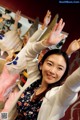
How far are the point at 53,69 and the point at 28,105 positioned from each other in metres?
0.20

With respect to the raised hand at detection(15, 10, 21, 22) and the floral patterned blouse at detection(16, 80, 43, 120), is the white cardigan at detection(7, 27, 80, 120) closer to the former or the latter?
the floral patterned blouse at detection(16, 80, 43, 120)

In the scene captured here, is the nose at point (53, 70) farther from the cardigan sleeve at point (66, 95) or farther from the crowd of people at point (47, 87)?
the cardigan sleeve at point (66, 95)

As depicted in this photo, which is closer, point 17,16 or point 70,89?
point 70,89

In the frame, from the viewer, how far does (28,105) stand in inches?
48.7

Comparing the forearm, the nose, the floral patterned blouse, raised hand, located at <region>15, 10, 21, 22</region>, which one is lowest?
the floral patterned blouse

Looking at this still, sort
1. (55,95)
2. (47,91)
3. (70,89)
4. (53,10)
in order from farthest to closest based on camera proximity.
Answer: (53,10)
(47,91)
(55,95)
(70,89)

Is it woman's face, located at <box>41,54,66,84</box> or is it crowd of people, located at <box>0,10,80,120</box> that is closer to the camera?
crowd of people, located at <box>0,10,80,120</box>

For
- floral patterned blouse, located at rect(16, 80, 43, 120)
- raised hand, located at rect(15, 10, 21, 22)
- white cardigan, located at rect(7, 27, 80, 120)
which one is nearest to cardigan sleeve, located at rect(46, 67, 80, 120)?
white cardigan, located at rect(7, 27, 80, 120)

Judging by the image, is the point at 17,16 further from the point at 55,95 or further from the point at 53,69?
the point at 55,95

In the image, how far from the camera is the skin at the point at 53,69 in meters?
1.24

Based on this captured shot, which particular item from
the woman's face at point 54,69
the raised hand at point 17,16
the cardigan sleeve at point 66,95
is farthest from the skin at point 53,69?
the raised hand at point 17,16

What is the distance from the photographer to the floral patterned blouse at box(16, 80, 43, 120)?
1.21m

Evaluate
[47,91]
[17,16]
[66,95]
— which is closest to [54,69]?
[47,91]

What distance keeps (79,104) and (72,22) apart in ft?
2.42
